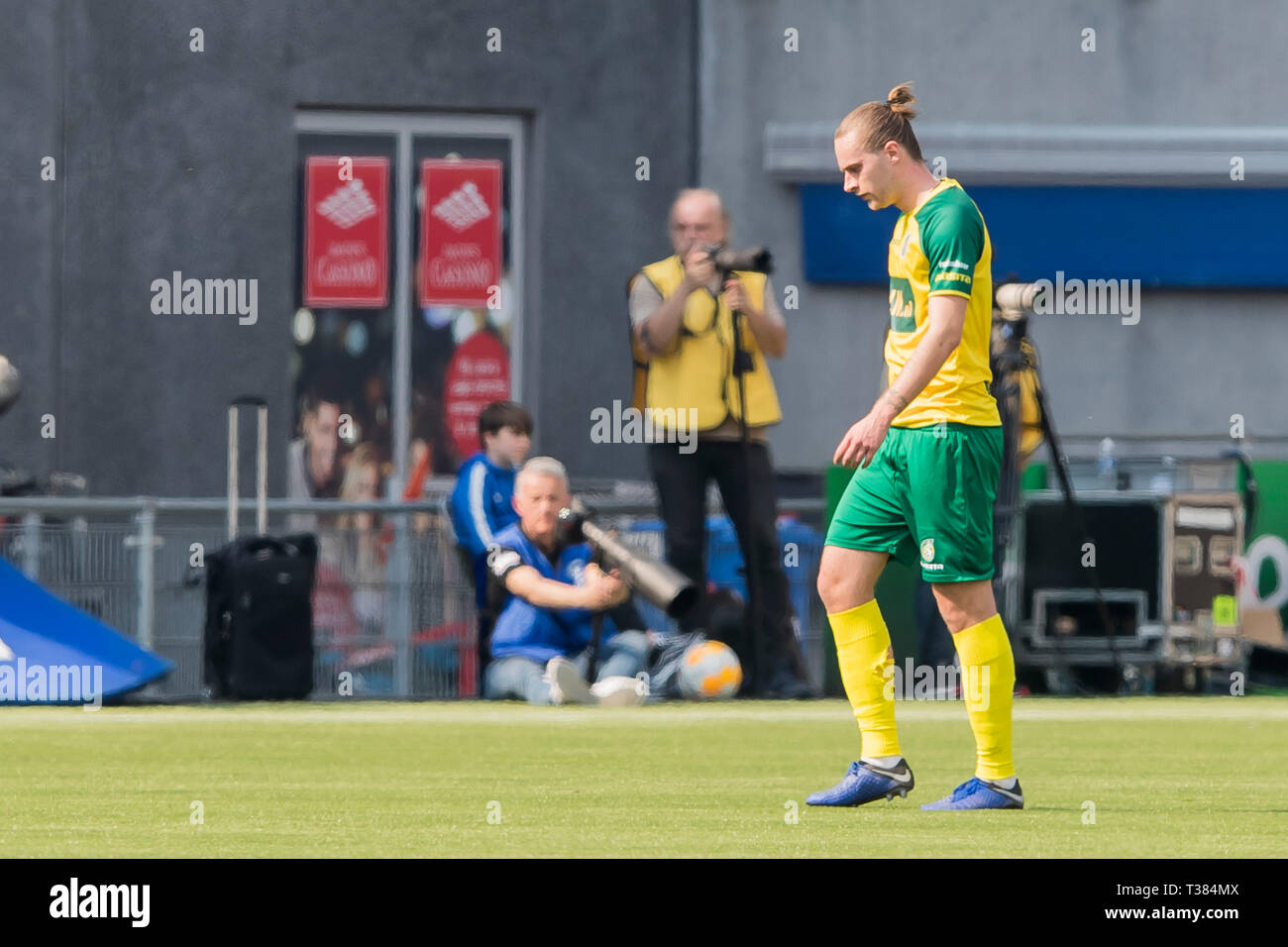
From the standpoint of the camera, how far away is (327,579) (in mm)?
14141

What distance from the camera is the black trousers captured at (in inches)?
519

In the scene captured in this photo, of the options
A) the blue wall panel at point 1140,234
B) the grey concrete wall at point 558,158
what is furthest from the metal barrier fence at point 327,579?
the blue wall panel at point 1140,234

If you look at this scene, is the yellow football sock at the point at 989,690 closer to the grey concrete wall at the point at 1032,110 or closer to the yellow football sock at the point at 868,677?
the yellow football sock at the point at 868,677

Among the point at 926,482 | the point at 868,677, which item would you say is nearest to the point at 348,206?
the point at 868,677

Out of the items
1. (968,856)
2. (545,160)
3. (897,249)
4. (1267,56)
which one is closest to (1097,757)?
(897,249)

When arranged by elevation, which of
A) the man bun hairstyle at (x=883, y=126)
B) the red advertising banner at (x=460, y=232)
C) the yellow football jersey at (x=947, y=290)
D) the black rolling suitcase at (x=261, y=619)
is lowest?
the black rolling suitcase at (x=261, y=619)

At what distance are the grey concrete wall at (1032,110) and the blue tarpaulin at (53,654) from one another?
26.0 ft

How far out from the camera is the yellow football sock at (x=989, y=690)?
24.9 ft

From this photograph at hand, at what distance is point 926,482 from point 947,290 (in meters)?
0.55

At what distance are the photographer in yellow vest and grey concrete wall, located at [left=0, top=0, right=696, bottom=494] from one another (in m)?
5.93

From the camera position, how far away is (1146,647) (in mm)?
14594

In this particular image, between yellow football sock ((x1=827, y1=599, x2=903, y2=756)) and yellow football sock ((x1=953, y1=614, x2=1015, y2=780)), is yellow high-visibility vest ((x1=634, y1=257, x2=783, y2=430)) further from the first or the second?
yellow football sock ((x1=953, y1=614, x2=1015, y2=780))

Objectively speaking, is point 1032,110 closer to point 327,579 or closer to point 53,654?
point 327,579

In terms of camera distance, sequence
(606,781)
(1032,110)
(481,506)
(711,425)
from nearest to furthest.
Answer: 1. (606,781)
2. (711,425)
3. (481,506)
4. (1032,110)
